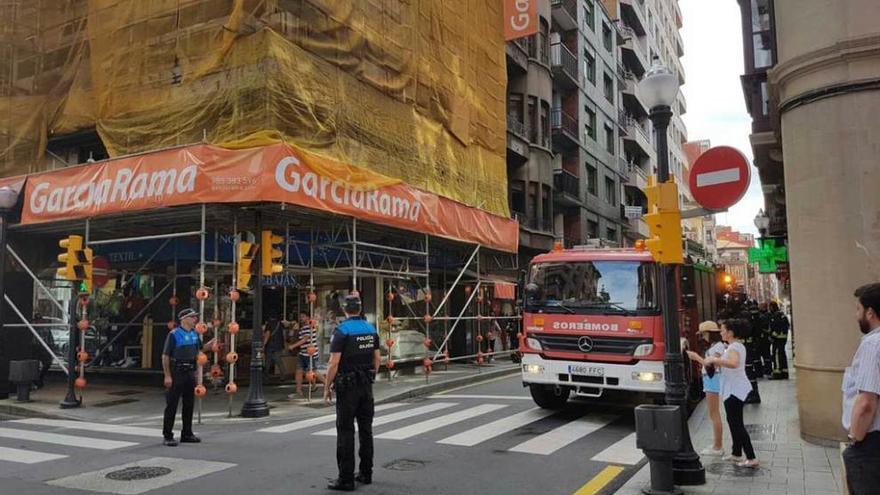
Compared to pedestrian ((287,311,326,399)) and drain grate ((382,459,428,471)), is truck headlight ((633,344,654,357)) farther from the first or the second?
pedestrian ((287,311,326,399))

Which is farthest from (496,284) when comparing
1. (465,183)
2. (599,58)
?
(599,58)

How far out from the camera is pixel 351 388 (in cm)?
637

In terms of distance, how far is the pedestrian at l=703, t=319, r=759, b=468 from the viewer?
6805 millimetres

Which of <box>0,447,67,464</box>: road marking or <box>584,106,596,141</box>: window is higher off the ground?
<box>584,106,596,141</box>: window

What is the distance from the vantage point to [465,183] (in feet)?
61.6

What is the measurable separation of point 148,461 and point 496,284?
1480 centimetres

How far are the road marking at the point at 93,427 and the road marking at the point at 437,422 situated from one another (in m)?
3.48

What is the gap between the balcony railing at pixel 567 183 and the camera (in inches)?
1239

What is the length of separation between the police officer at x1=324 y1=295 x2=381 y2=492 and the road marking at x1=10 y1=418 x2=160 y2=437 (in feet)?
14.6

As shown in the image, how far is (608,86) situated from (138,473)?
3803cm

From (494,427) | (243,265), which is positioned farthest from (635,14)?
(494,427)

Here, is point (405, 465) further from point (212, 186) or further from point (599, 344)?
point (212, 186)

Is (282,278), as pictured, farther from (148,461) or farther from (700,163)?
(700,163)

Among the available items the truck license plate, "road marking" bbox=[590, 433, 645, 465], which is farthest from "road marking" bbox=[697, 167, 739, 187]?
the truck license plate
